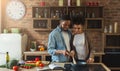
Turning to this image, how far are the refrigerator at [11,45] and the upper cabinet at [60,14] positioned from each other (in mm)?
653

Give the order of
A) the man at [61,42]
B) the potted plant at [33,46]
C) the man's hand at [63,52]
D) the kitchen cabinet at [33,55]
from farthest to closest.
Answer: the potted plant at [33,46]
the kitchen cabinet at [33,55]
the man at [61,42]
the man's hand at [63,52]

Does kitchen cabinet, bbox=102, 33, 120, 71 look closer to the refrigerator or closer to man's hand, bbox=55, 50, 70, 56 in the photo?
the refrigerator

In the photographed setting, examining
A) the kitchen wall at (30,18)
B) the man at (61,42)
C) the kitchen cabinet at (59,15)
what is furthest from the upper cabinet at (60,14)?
the man at (61,42)

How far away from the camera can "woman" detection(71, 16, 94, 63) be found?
3516 mm

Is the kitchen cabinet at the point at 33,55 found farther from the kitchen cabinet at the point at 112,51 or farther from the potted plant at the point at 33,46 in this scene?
the kitchen cabinet at the point at 112,51

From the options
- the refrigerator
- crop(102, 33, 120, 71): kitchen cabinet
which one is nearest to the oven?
crop(102, 33, 120, 71): kitchen cabinet

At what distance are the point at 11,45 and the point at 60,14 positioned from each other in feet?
4.80

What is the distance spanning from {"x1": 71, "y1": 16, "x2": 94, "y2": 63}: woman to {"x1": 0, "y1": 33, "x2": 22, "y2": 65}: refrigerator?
8.19ft

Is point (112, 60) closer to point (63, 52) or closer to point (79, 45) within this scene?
point (63, 52)

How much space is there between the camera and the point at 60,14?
6.22 meters

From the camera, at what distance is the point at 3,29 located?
6434 mm

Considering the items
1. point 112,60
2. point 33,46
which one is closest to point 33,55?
point 33,46

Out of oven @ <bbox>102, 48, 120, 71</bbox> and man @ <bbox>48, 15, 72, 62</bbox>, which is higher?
man @ <bbox>48, 15, 72, 62</bbox>

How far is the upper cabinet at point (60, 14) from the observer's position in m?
6.19
